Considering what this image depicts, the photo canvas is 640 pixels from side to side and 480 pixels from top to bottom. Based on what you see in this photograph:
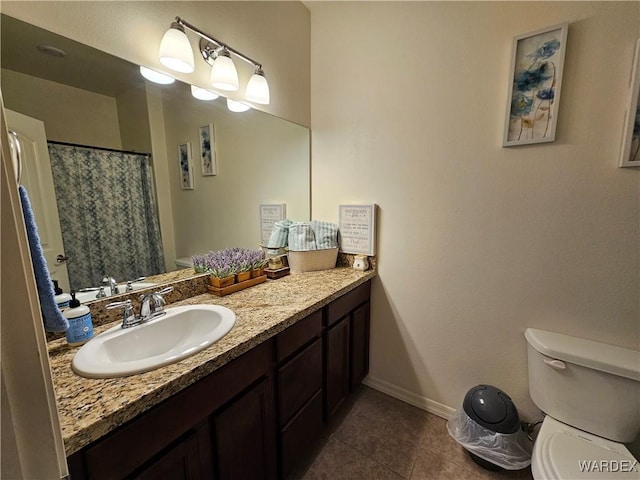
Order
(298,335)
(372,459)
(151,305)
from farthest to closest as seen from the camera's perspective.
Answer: (372,459)
(298,335)
(151,305)

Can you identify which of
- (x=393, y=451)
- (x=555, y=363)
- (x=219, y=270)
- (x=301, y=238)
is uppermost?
(x=301, y=238)

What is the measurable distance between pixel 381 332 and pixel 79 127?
1.83 meters

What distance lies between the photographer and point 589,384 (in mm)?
1118

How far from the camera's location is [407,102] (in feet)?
5.09

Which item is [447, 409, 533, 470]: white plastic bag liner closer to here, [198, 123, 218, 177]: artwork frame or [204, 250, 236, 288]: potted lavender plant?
[204, 250, 236, 288]: potted lavender plant

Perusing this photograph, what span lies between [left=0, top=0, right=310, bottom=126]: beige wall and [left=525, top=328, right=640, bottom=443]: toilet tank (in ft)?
6.05

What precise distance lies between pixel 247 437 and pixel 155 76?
145 cm

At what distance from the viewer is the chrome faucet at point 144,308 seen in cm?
98

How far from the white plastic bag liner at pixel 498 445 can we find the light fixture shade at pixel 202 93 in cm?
206

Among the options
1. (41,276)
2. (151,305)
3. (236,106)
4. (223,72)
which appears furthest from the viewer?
(236,106)

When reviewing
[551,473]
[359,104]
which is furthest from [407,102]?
[551,473]

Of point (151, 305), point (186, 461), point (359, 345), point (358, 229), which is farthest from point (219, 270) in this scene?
point (359, 345)

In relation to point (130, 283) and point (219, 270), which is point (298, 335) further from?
point (130, 283)

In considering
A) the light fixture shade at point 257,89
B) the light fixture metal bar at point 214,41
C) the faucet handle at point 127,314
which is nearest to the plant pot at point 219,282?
the faucet handle at point 127,314
